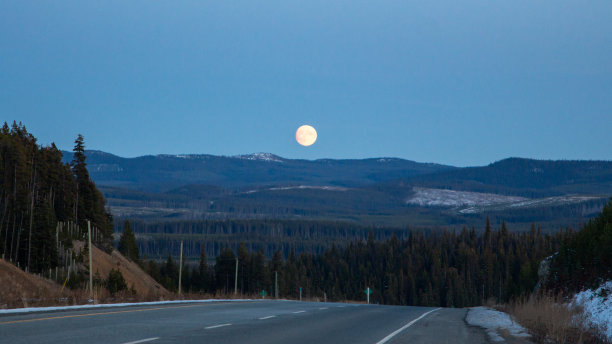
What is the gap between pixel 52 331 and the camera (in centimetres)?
1575

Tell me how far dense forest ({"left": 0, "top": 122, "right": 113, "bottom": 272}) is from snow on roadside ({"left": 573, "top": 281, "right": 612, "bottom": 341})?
54.5 m

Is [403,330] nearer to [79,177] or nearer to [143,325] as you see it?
[143,325]

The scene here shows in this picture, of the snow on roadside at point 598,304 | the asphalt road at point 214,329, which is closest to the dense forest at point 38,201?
the asphalt road at point 214,329

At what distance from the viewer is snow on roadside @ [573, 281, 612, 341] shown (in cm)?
2035

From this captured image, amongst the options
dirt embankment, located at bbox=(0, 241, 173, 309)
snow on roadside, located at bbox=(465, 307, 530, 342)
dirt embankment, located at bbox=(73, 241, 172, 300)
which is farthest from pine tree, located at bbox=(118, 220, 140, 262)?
snow on roadside, located at bbox=(465, 307, 530, 342)

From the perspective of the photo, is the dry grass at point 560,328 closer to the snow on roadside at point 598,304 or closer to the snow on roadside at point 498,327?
the snow on roadside at point 498,327

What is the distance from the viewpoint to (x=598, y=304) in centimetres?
2230

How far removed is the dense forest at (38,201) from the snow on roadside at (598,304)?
54.5 meters

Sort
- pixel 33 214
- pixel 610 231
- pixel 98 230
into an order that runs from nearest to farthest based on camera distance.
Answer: pixel 610 231 → pixel 33 214 → pixel 98 230

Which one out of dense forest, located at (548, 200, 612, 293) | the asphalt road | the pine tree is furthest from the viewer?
the pine tree

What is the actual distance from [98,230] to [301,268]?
97.5 metres

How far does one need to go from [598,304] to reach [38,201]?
249 feet

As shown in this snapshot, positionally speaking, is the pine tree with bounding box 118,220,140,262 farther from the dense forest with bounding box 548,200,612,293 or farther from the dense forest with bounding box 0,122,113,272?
the dense forest with bounding box 548,200,612,293

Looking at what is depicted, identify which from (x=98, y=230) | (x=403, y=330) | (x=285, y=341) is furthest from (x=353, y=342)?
(x=98, y=230)
